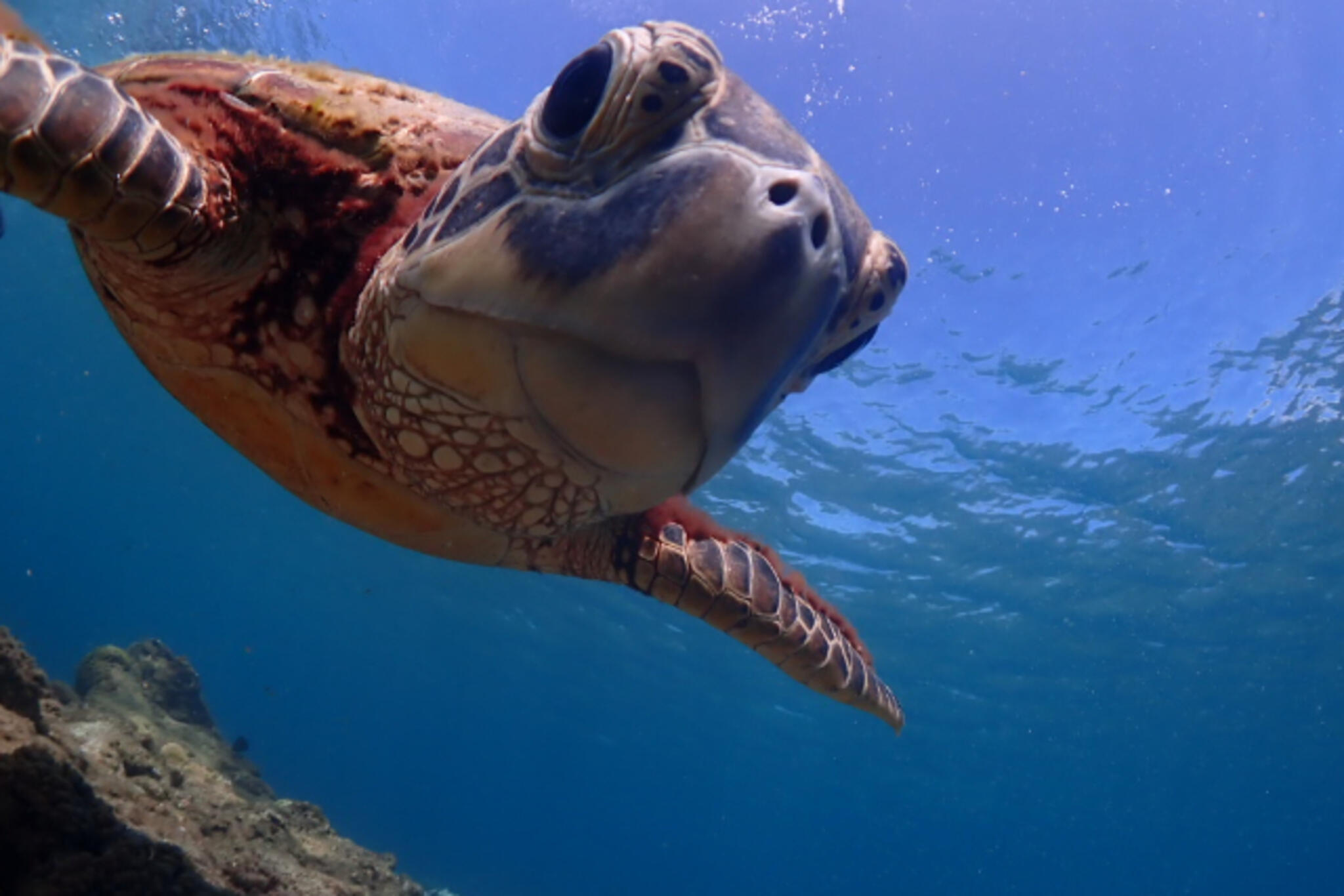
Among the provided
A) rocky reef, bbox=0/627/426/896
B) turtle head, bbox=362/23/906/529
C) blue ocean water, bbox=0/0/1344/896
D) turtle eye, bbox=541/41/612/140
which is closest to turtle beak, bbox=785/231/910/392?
turtle head, bbox=362/23/906/529

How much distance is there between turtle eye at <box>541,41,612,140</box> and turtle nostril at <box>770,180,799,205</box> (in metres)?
0.41

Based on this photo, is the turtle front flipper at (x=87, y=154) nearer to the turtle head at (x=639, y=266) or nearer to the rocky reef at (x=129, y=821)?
the turtle head at (x=639, y=266)

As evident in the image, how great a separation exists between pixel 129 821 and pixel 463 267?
2.98m

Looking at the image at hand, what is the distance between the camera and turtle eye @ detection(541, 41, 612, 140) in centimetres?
150

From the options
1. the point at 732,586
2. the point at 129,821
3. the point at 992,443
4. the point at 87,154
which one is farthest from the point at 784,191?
the point at 992,443

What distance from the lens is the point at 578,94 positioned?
153 cm

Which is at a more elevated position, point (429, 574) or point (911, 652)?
point (911, 652)

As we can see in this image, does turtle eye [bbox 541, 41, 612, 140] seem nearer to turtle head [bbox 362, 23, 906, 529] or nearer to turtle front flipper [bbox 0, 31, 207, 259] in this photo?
turtle head [bbox 362, 23, 906, 529]

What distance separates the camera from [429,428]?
1826 millimetres

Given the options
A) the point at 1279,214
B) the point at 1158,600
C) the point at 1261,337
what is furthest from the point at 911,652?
the point at 1279,214

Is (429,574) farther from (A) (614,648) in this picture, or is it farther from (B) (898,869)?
(B) (898,869)

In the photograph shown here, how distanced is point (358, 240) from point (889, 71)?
35.3ft

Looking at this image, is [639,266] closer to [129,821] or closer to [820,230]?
[820,230]

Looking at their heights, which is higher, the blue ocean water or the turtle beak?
the blue ocean water
